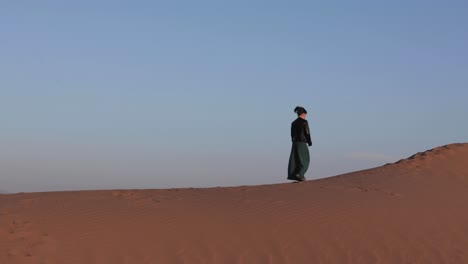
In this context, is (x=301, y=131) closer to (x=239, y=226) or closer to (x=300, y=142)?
(x=300, y=142)

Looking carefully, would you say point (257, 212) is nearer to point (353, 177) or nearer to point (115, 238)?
point (115, 238)

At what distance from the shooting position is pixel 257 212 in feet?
39.4

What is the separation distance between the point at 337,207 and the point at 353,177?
370cm

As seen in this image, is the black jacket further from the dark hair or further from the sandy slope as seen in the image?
the sandy slope

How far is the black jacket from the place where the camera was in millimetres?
14445

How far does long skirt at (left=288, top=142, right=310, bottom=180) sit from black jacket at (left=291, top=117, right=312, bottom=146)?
→ 0.12 meters

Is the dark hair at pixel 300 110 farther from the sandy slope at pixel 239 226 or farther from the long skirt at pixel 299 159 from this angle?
the sandy slope at pixel 239 226

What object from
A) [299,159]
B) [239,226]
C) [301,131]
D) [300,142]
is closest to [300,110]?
[301,131]

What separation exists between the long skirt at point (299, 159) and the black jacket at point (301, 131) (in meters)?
0.12

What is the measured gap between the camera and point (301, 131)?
14.5 meters

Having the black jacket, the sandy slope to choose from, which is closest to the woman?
the black jacket

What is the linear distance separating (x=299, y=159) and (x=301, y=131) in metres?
0.66

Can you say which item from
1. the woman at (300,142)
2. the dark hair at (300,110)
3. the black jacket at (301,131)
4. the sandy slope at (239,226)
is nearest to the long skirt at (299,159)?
the woman at (300,142)

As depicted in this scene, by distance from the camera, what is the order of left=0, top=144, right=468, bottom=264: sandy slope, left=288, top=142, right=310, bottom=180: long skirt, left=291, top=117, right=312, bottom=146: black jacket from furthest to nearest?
left=288, top=142, right=310, bottom=180: long skirt, left=291, top=117, right=312, bottom=146: black jacket, left=0, top=144, right=468, bottom=264: sandy slope
